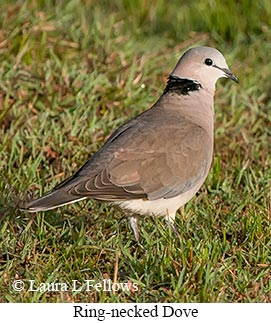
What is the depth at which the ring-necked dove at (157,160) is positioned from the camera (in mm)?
5008

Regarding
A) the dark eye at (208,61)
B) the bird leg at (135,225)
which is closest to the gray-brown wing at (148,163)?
the bird leg at (135,225)

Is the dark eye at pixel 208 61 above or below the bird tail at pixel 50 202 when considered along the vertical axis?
above

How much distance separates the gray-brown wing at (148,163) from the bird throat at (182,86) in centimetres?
22

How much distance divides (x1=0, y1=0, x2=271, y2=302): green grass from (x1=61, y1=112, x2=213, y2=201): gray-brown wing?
24 cm

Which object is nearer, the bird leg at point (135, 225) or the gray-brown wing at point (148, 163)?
the gray-brown wing at point (148, 163)

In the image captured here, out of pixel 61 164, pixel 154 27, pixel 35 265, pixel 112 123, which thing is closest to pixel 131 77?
pixel 112 123

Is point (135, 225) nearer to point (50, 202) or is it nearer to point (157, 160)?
point (157, 160)

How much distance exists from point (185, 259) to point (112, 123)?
6.64 ft

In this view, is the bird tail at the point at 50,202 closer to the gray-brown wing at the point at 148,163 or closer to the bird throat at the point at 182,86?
the gray-brown wing at the point at 148,163

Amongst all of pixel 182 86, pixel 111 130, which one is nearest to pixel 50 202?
pixel 182 86

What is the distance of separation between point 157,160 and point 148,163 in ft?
0.19

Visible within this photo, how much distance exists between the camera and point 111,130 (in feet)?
21.4

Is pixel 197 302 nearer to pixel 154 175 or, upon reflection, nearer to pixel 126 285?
pixel 126 285

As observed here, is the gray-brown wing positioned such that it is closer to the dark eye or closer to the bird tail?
the bird tail
